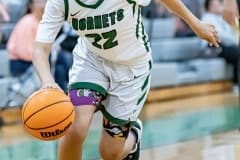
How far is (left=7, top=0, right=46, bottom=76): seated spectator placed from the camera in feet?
24.6

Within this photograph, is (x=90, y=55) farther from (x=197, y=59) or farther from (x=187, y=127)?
(x=197, y=59)

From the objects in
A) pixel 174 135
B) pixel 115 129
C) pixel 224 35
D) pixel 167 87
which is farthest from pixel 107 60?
pixel 224 35

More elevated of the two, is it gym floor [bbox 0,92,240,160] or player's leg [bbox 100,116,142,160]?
player's leg [bbox 100,116,142,160]

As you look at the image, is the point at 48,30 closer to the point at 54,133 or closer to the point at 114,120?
the point at 54,133

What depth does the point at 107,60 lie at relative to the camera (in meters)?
3.82

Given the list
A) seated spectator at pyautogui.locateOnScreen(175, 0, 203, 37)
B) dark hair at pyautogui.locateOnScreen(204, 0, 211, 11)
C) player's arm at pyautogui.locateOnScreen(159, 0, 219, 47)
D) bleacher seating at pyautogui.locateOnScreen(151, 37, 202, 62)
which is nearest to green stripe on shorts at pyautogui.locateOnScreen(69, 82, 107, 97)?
player's arm at pyautogui.locateOnScreen(159, 0, 219, 47)

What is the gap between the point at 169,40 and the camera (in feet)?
31.3

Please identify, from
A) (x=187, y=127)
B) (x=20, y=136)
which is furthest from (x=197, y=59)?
(x=20, y=136)

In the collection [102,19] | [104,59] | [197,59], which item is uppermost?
[102,19]

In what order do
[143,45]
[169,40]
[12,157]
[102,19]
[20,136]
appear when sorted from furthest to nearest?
[169,40], [20,136], [12,157], [143,45], [102,19]

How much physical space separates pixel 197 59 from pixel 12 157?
5.13 metres

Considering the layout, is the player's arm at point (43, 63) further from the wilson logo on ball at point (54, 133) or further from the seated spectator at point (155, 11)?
the seated spectator at point (155, 11)

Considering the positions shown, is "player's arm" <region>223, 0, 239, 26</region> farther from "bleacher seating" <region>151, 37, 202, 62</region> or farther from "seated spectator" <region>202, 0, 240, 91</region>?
"seated spectator" <region>202, 0, 240, 91</region>

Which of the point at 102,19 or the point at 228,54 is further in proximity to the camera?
the point at 228,54
